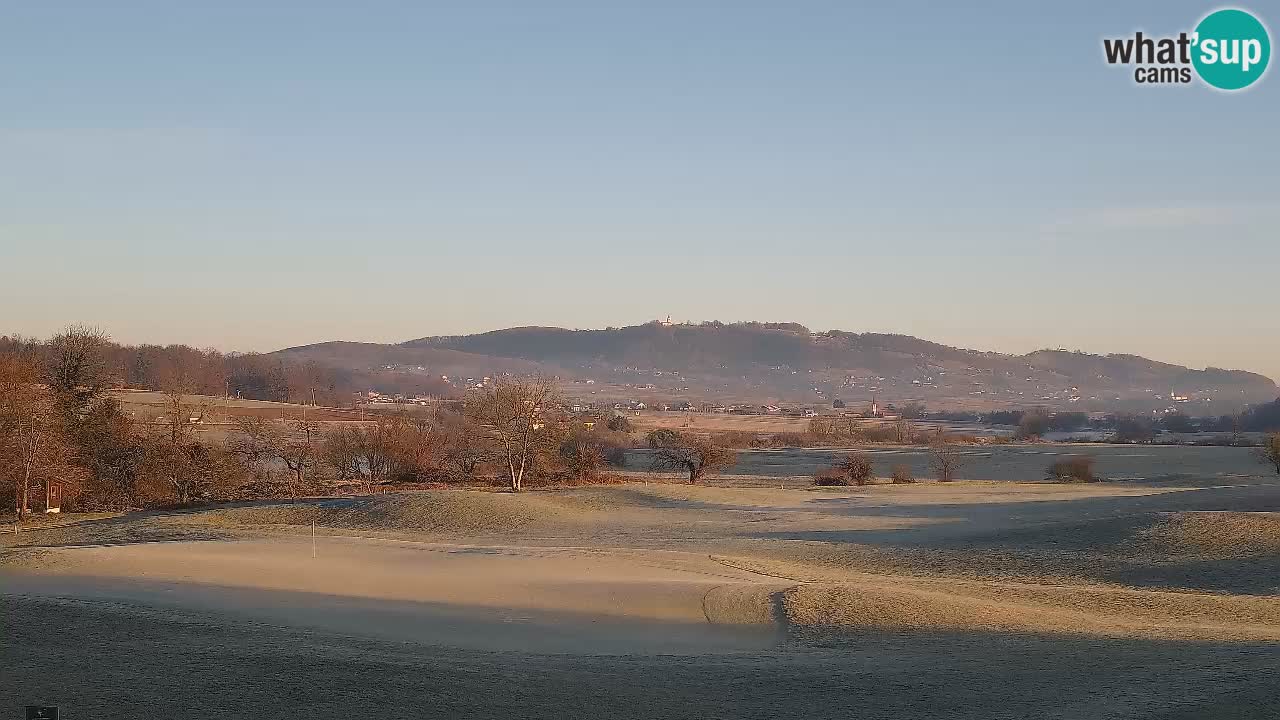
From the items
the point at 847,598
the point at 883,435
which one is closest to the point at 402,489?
the point at 847,598

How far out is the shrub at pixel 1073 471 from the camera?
236 ft

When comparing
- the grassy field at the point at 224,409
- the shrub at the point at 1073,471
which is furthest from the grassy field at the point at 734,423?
the shrub at the point at 1073,471

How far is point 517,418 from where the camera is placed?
182 feet

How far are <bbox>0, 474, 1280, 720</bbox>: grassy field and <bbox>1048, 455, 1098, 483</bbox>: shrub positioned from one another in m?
29.2

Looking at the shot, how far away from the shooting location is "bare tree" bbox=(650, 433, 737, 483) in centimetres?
6838

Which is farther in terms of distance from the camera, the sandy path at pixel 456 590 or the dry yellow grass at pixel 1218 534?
the dry yellow grass at pixel 1218 534

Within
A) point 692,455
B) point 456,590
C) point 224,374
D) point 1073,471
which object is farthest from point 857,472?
point 224,374

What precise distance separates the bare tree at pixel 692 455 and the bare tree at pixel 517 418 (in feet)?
39.2

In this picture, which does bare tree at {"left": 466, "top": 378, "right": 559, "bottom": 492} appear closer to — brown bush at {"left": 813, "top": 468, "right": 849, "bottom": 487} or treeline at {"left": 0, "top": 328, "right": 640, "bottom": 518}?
treeline at {"left": 0, "top": 328, "right": 640, "bottom": 518}

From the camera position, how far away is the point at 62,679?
47.4 feet

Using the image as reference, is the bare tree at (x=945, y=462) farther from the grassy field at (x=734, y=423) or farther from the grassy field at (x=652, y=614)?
the grassy field at (x=734, y=423)

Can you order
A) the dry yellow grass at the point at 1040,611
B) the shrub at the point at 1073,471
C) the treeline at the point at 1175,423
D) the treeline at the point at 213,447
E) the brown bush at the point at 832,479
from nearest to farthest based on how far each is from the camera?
1. the dry yellow grass at the point at 1040,611
2. the treeline at the point at 213,447
3. the brown bush at the point at 832,479
4. the shrub at the point at 1073,471
5. the treeline at the point at 1175,423

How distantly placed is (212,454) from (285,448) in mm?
3998

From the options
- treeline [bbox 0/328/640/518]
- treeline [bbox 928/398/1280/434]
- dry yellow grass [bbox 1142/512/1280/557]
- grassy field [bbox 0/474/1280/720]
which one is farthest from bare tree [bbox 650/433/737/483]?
treeline [bbox 928/398/1280/434]
